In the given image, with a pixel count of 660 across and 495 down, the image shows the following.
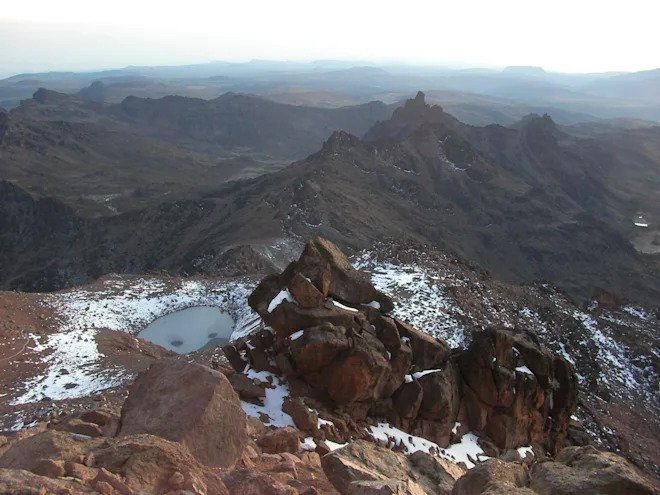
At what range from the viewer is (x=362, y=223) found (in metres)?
75.5

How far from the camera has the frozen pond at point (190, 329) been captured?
108 ft

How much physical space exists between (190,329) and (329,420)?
2204 centimetres

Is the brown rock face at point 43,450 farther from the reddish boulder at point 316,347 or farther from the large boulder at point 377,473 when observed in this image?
the reddish boulder at point 316,347

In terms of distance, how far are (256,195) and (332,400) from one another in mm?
72920

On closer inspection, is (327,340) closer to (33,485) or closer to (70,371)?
(33,485)

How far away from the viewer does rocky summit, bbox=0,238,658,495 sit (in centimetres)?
802

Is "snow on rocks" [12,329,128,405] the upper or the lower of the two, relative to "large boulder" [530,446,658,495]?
lower

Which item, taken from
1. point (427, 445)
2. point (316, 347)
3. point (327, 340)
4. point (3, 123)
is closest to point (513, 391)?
point (427, 445)

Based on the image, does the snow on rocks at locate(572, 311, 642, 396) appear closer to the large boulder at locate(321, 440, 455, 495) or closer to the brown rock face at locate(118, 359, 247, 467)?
the large boulder at locate(321, 440, 455, 495)

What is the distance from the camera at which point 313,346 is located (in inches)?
641

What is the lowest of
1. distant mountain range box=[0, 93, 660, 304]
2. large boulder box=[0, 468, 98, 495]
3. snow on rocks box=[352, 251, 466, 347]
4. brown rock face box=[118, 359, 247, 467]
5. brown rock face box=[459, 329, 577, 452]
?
distant mountain range box=[0, 93, 660, 304]

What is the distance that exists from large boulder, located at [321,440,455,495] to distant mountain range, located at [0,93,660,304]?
44344mm

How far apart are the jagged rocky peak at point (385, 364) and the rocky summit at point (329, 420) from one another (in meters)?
0.05

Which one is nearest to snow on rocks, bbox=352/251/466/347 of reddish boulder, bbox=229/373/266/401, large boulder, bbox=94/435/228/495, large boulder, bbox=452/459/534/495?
reddish boulder, bbox=229/373/266/401
